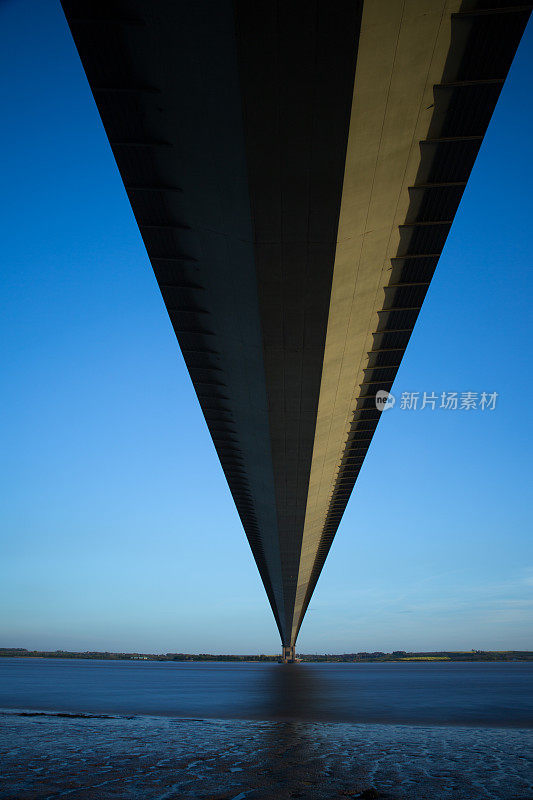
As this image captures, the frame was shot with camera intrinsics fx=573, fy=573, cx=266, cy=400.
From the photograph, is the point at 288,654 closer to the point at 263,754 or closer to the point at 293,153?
the point at 263,754

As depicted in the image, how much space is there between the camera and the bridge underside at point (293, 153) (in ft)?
27.2

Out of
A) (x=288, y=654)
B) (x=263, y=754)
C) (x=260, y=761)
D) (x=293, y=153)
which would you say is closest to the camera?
(x=260, y=761)

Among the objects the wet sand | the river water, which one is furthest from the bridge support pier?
the wet sand

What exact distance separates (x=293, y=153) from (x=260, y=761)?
10.1 meters

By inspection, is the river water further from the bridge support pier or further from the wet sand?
the bridge support pier

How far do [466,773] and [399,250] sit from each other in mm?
10749

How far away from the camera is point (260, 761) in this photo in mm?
9188

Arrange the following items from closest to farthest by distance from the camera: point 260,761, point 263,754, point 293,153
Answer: point 260,761 < point 293,153 < point 263,754

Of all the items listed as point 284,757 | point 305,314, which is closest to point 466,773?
point 284,757

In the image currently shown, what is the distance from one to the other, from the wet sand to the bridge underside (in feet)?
30.5

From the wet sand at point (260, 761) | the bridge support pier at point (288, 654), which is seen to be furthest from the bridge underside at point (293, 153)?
the bridge support pier at point (288, 654)

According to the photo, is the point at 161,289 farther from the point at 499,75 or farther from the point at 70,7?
the point at 499,75

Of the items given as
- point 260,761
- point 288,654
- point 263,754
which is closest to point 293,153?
point 260,761

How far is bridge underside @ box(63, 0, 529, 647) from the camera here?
27.2 ft
